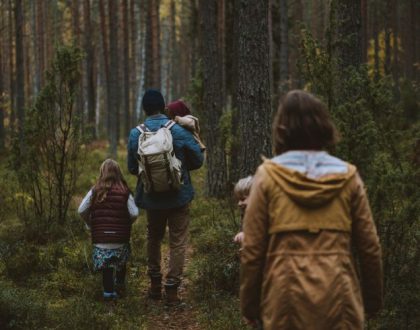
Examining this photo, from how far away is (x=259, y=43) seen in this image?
→ 6.06 metres

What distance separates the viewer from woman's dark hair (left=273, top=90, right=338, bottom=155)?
8.95ft

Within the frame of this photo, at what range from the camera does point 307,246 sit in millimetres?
2672

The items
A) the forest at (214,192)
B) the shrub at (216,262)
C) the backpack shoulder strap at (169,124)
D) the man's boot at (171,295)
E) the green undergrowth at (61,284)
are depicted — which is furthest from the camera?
the shrub at (216,262)

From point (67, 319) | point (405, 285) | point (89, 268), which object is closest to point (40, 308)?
point (67, 319)

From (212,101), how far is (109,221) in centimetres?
583

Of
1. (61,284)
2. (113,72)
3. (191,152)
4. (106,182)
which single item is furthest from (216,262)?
(113,72)

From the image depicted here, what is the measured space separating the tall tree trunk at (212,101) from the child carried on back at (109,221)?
5.34m

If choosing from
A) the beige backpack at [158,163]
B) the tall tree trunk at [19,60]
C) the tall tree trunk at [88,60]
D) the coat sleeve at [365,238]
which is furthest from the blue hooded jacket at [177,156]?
the tall tree trunk at [88,60]

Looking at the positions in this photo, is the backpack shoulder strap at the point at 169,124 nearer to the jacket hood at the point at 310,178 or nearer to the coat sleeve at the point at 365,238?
the jacket hood at the point at 310,178

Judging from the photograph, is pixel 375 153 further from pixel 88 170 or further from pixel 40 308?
pixel 88 170

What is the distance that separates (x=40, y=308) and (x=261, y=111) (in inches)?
121

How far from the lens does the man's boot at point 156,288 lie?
6.34 m

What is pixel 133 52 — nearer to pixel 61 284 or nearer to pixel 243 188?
pixel 61 284

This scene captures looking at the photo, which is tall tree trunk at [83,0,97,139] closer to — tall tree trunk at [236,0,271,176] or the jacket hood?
tall tree trunk at [236,0,271,176]
